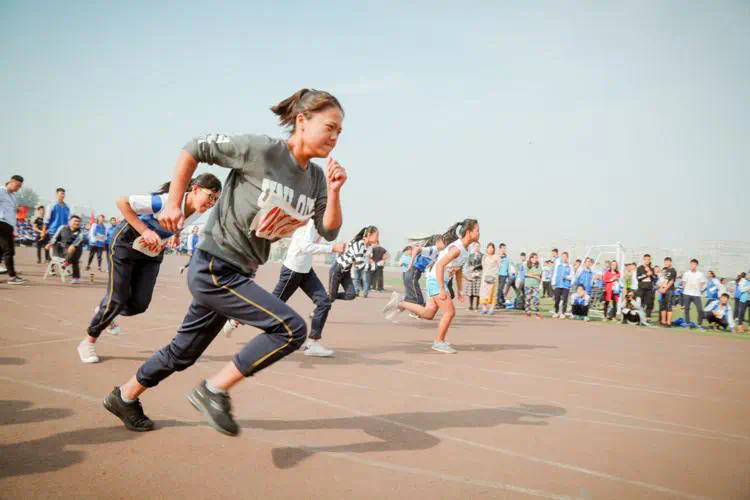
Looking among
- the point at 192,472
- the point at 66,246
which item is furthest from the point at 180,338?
the point at 66,246

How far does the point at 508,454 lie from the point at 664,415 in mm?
2231

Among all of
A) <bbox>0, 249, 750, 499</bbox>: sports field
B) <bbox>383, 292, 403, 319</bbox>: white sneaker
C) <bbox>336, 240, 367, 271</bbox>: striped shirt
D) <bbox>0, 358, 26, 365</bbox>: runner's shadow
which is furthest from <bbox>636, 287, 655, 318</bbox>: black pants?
<bbox>0, 358, 26, 365</bbox>: runner's shadow

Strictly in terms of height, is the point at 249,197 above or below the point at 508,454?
above

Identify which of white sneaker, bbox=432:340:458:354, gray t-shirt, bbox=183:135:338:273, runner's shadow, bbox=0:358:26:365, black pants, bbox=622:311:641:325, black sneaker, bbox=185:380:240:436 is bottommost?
black pants, bbox=622:311:641:325

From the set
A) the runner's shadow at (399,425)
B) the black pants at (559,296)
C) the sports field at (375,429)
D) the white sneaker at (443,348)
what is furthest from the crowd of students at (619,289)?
the runner's shadow at (399,425)

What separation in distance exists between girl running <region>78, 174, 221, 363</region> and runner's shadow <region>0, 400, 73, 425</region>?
1419 millimetres

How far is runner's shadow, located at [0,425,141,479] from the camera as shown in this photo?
7.85ft

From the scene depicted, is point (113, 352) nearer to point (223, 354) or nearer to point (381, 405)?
point (223, 354)

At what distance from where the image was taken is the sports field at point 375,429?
2479mm

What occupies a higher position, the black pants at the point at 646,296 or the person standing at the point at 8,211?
the person standing at the point at 8,211

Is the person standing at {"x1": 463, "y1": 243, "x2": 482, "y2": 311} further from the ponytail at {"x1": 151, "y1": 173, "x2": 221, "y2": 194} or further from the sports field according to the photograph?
the ponytail at {"x1": 151, "y1": 173, "x2": 221, "y2": 194}

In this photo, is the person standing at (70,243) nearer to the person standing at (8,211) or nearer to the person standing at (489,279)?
the person standing at (8,211)

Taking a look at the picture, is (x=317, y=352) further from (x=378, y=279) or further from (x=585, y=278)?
(x=378, y=279)

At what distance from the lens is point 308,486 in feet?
7.91
